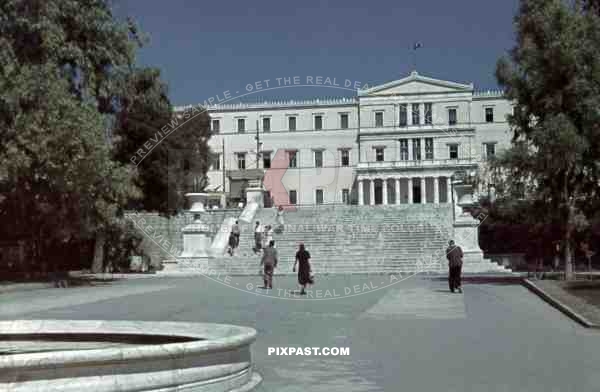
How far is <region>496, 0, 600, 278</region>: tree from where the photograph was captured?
72.2 feet

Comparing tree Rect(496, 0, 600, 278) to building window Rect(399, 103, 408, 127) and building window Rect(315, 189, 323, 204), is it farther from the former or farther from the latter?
building window Rect(315, 189, 323, 204)

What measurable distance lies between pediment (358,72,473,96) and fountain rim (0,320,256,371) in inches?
3061

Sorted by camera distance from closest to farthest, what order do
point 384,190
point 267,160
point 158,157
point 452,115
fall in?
point 158,157 → point 384,190 → point 452,115 → point 267,160

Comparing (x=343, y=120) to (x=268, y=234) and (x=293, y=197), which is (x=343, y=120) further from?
(x=268, y=234)

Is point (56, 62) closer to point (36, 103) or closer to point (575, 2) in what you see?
point (36, 103)

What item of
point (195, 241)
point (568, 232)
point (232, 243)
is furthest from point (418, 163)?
point (568, 232)

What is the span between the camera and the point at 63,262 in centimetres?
3872

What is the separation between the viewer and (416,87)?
8581 centimetres

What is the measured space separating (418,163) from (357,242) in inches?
1933

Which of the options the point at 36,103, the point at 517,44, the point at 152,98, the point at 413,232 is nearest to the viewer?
the point at 36,103

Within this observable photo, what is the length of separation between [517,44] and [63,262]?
974 inches

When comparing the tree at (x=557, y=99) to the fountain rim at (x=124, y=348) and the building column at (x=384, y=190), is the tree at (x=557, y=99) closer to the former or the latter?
the fountain rim at (x=124, y=348)

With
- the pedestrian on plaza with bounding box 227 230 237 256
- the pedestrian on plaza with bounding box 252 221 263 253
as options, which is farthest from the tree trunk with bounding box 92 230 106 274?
the pedestrian on plaza with bounding box 252 221 263 253

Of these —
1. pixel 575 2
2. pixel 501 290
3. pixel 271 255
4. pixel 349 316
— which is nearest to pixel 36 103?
pixel 271 255
